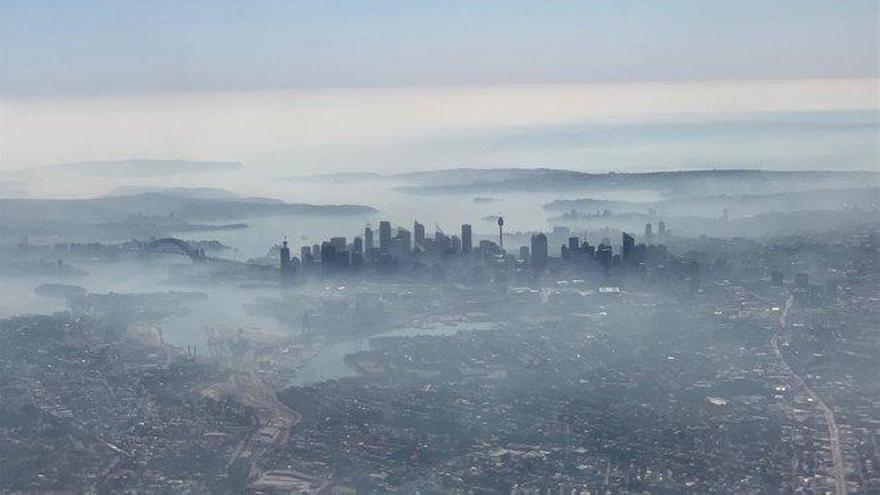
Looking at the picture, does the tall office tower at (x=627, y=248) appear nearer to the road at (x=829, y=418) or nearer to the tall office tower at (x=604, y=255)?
the tall office tower at (x=604, y=255)

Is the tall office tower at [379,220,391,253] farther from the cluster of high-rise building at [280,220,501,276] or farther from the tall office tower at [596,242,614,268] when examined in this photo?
the tall office tower at [596,242,614,268]

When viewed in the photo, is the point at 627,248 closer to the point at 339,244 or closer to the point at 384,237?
the point at 384,237

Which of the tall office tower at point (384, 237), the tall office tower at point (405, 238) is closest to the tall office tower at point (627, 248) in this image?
the tall office tower at point (405, 238)

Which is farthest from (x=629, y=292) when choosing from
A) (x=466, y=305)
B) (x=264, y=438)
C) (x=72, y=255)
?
(x=72, y=255)

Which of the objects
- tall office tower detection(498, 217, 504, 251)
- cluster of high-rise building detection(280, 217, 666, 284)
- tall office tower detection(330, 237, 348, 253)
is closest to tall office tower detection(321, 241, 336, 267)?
cluster of high-rise building detection(280, 217, 666, 284)

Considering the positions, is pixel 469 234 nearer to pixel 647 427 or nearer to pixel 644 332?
pixel 644 332
